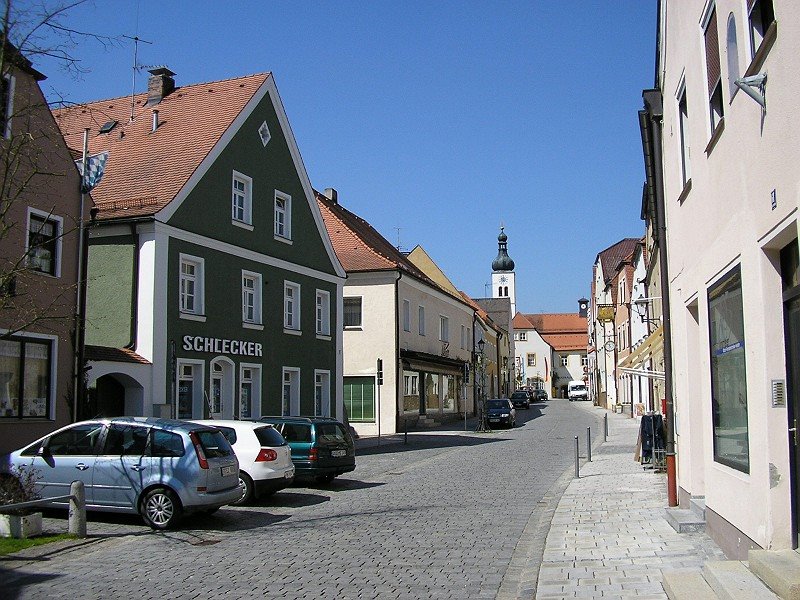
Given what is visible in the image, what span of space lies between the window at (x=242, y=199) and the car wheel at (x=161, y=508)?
45.8 ft

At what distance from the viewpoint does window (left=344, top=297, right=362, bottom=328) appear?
38.8 meters

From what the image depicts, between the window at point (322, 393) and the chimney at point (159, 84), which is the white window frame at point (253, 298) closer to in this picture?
the window at point (322, 393)

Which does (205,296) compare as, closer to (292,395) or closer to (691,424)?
(292,395)

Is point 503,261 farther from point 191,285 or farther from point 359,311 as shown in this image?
point 191,285

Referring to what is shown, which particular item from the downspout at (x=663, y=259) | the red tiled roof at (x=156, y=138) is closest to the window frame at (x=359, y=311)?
the red tiled roof at (x=156, y=138)

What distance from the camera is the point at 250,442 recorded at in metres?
15.1

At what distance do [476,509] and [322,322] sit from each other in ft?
56.6

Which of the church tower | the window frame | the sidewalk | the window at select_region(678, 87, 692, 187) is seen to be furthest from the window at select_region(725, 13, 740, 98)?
the church tower

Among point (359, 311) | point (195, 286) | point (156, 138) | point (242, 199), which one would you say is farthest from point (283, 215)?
point (359, 311)

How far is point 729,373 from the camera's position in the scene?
902 centimetres

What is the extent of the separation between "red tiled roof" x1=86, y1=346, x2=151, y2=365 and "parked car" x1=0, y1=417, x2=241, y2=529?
19.1ft

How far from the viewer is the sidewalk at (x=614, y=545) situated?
27.0 ft

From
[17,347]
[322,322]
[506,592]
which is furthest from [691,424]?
[322,322]

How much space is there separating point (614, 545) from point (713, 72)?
5689 mm
